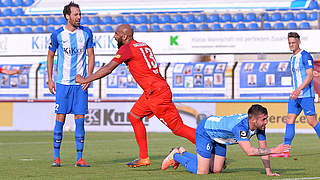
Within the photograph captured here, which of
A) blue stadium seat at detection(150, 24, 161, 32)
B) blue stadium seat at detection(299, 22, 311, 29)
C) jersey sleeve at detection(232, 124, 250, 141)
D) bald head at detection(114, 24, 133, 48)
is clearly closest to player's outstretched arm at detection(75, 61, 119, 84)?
bald head at detection(114, 24, 133, 48)

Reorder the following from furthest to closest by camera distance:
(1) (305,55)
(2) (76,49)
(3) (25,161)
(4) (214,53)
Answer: (4) (214,53) → (1) (305,55) → (3) (25,161) → (2) (76,49)

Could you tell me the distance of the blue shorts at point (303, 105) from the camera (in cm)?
970

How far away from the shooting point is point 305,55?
380 inches

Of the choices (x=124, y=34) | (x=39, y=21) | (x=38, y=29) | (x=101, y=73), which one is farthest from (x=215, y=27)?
(x=101, y=73)

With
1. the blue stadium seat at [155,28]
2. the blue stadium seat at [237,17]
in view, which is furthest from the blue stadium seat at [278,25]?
the blue stadium seat at [155,28]

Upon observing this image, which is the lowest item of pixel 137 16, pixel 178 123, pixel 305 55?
pixel 178 123

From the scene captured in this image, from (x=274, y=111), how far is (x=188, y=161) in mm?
12169

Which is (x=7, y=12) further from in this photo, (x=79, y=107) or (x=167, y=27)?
(x=79, y=107)

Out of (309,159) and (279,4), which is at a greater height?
(279,4)

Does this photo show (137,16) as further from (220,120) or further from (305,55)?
(220,120)

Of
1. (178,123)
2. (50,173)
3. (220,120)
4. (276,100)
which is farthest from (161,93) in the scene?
(276,100)

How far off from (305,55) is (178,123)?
3141 mm

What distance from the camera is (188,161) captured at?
23.6ft

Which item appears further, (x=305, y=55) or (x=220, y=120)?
(x=305, y=55)
